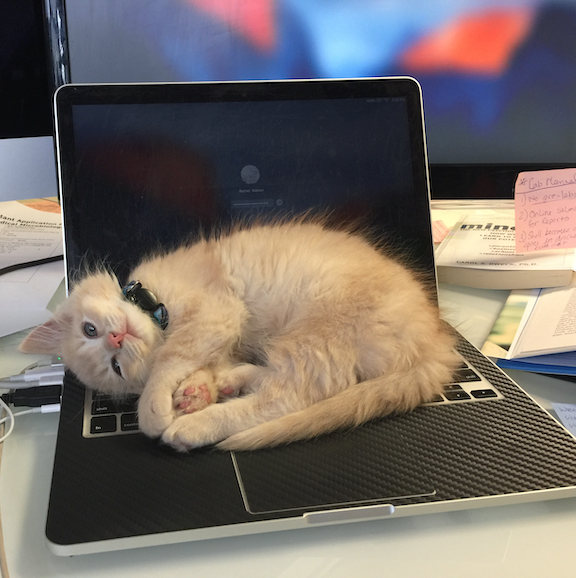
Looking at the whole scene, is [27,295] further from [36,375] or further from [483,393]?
[483,393]

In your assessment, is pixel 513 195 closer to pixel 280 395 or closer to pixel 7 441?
pixel 280 395

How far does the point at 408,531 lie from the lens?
0.52 meters

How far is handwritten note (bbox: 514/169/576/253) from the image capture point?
3.42 feet

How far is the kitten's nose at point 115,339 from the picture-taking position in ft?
2.59

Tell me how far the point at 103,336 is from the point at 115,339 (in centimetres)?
3

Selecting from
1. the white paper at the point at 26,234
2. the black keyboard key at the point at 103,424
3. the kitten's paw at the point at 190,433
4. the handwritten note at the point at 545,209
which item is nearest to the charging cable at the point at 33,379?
the black keyboard key at the point at 103,424

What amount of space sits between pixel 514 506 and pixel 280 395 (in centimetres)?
29

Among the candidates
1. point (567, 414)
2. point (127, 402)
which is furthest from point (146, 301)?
point (567, 414)

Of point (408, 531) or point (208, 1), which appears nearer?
point (408, 531)

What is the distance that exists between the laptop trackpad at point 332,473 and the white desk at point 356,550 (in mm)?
29

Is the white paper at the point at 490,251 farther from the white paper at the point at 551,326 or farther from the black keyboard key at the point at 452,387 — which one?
the black keyboard key at the point at 452,387

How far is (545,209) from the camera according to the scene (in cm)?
106

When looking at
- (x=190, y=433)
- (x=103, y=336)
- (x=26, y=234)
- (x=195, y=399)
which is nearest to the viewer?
(x=190, y=433)

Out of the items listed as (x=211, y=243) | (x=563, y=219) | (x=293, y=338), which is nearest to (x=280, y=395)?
(x=293, y=338)
